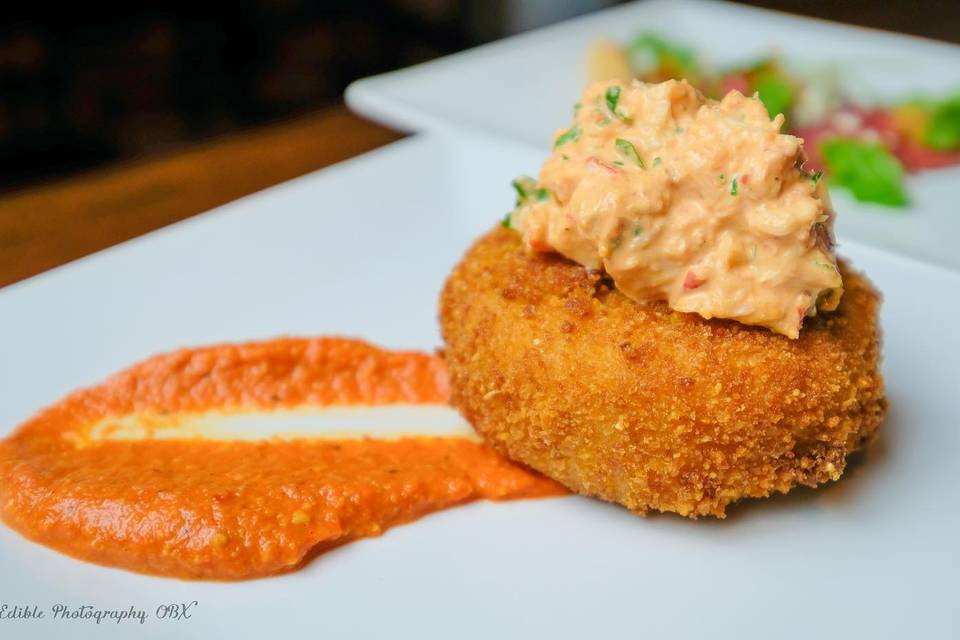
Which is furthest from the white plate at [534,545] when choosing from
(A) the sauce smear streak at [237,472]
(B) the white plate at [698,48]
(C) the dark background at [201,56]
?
(C) the dark background at [201,56]

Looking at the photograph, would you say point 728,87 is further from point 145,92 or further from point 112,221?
point 145,92

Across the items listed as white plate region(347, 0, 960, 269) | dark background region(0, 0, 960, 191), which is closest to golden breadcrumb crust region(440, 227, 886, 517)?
white plate region(347, 0, 960, 269)

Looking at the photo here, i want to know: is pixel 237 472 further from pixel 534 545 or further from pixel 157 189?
pixel 157 189

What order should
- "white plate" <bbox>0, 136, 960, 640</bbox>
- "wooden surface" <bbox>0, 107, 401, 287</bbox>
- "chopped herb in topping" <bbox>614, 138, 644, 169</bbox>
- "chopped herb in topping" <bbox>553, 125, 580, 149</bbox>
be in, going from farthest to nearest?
1. "wooden surface" <bbox>0, 107, 401, 287</bbox>
2. "chopped herb in topping" <bbox>553, 125, 580, 149</bbox>
3. "chopped herb in topping" <bbox>614, 138, 644, 169</bbox>
4. "white plate" <bbox>0, 136, 960, 640</bbox>

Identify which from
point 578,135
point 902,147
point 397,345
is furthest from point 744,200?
point 902,147

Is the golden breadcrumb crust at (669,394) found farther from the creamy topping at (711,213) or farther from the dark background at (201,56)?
the dark background at (201,56)

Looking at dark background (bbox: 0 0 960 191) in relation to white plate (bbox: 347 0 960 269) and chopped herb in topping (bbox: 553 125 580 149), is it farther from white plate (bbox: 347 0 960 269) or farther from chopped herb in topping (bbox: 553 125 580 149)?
chopped herb in topping (bbox: 553 125 580 149)

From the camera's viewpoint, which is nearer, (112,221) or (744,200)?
(744,200)

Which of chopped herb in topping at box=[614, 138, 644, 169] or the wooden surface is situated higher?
chopped herb in topping at box=[614, 138, 644, 169]
